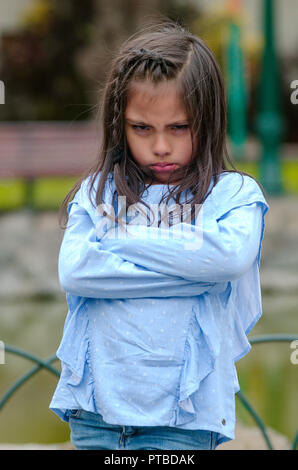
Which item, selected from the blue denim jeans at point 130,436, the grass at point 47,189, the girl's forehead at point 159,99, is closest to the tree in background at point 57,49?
the grass at point 47,189

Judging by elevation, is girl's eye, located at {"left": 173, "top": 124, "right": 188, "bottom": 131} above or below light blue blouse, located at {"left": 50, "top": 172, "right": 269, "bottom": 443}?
above

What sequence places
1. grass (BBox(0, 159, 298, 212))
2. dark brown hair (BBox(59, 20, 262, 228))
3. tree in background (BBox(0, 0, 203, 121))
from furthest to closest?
tree in background (BBox(0, 0, 203, 121)) < grass (BBox(0, 159, 298, 212)) < dark brown hair (BBox(59, 20, 262, 228))

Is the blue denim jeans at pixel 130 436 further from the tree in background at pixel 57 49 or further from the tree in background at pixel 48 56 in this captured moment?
the tree in background at pixel 48 56

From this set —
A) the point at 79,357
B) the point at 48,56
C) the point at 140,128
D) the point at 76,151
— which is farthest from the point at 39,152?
the point at 79,357

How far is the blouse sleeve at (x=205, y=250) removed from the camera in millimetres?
1558

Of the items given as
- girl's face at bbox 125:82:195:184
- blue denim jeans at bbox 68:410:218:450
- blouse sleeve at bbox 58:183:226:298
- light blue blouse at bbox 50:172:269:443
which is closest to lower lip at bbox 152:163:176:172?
girl's face at bbox 125:82:195:184

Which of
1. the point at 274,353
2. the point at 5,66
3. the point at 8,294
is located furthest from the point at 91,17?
the point at 274,353

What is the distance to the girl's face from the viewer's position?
5.30ft

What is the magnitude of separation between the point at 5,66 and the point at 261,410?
12.8 meters

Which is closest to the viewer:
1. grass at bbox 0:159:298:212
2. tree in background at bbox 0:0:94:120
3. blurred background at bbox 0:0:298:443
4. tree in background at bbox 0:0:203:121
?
blurred background at bbox 0:0:298:443

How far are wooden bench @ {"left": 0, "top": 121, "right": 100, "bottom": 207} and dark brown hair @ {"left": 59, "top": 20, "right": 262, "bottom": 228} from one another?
22.7 feet

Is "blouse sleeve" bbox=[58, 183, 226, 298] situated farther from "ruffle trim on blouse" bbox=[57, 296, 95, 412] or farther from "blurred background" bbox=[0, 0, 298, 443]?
"blurred background" bbox=[0, 0, 298, 443]

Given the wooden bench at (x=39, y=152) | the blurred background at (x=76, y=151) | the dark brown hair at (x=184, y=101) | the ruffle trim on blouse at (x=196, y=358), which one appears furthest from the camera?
the wooden bench at (x=39, y=152)

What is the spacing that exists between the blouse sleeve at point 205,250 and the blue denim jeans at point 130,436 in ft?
1.06
